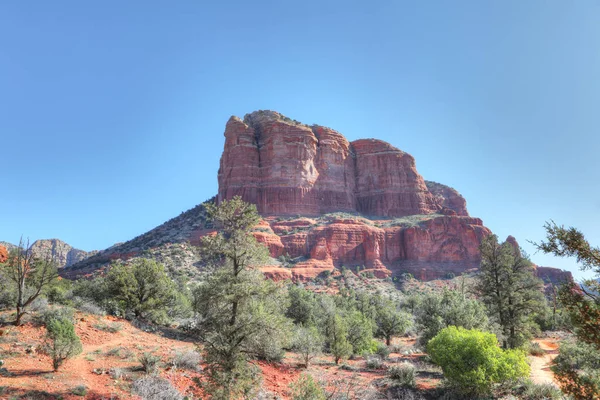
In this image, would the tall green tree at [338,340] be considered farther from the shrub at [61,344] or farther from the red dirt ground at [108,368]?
the shrub at [61,344]

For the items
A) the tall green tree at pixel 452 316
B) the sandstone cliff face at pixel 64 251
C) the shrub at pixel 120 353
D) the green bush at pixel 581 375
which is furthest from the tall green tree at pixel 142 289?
the sandstone cliff face at pixel 64 251

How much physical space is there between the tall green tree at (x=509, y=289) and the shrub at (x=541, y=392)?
629 cm

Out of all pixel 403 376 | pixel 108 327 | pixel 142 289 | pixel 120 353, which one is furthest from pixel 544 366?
pixel 142 289

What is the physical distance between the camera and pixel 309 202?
9900 centimetres

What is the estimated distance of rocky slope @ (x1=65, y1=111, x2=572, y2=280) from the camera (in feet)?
263

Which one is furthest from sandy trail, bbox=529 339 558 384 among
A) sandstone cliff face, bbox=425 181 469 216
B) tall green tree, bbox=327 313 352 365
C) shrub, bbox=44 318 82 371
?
sandstone cliff face, bbox=425 181 469 216

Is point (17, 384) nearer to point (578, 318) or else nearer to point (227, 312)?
point (227, 312)

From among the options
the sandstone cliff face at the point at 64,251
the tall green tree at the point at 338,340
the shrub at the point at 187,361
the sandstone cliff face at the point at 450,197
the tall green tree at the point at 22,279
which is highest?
the sandstone cliff face at the point at 450,197

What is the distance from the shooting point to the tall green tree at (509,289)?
21234 millimetres

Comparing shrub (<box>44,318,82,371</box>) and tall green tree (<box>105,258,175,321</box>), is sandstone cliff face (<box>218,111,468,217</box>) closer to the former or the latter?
tall green tree (<box>105,258,175,321</box>)

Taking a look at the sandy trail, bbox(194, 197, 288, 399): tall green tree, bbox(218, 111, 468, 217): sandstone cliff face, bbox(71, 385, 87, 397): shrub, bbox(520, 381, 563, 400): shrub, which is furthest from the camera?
bbox(218, 111, 468, 217): sandstone cliff face

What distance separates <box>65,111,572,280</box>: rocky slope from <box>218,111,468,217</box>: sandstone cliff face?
326 mm

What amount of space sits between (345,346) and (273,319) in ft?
40.8

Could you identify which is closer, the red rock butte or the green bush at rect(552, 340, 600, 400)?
the green bush at rect(552, 340, 600, 400)
